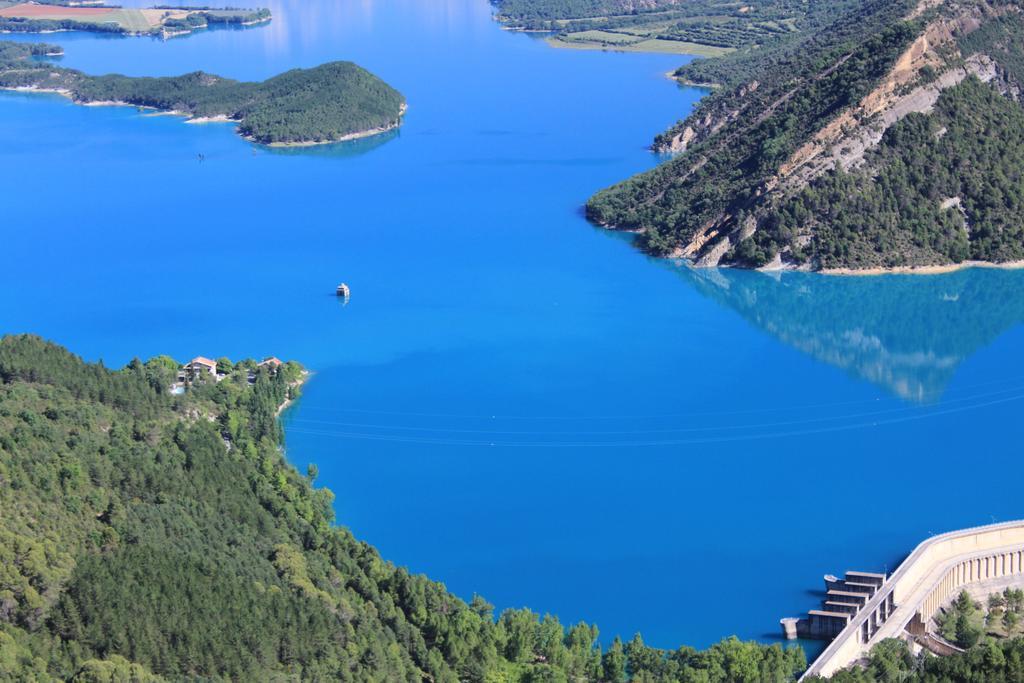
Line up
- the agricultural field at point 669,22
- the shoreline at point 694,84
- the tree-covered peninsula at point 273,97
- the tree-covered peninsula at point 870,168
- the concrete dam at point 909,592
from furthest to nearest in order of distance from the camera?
the agricultural field at point 669,22, the shoreline at point 694,84, the tree-covered peninsula at point 273,97, the tree-covered peninsula at point 870,168, the concrete dam at point 909,592

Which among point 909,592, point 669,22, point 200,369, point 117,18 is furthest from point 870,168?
point 117,18

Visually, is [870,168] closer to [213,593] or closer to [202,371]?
[202,371]

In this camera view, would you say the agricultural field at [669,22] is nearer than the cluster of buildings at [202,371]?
No

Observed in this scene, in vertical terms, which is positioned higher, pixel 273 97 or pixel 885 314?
pixel 273 97

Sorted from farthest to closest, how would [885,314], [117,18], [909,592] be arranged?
[117,18] → [885,314] → [909,592]

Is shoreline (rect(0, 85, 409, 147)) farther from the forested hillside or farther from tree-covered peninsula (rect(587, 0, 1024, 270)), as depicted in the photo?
the forested hillside

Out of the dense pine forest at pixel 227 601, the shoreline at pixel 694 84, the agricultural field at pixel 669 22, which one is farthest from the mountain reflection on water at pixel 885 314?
the agricultural field at pixel 669 22

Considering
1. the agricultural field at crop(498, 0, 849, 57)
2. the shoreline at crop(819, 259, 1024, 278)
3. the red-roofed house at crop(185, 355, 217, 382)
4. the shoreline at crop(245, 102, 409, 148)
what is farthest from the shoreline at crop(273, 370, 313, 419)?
the agricultural field at crop(498, 0, 849, 57)

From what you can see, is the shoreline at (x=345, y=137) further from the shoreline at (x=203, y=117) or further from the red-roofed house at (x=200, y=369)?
the red-roofed house at (x=200, y=369)
